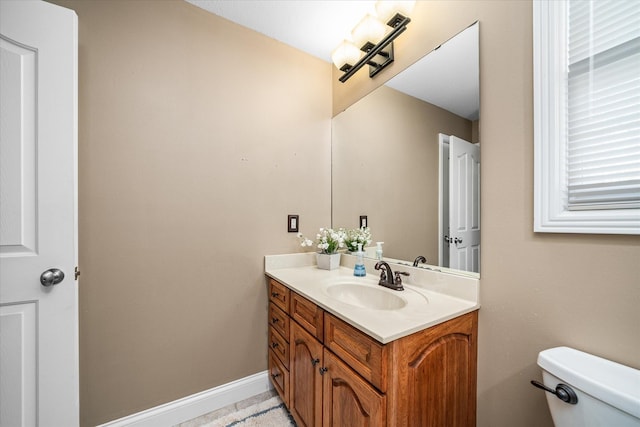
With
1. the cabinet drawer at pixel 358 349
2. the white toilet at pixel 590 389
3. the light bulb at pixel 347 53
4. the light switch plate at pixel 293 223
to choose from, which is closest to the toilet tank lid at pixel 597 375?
the white toilet at pixel 590 389

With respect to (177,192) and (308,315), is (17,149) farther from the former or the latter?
(308,315)

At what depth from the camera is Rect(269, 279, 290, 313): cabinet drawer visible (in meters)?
1.41

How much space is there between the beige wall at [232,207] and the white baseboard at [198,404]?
43 millimetres

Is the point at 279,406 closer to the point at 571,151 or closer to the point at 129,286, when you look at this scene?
the point at 129,286

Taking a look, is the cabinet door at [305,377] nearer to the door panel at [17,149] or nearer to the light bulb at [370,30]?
the door panel at [17,149]

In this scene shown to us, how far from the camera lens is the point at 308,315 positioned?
46.0 inches

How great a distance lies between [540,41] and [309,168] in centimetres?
133

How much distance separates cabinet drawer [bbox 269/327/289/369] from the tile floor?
12.1 inches

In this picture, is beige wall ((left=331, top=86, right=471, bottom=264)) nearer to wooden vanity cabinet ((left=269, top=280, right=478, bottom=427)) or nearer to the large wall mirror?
the large wall mirror

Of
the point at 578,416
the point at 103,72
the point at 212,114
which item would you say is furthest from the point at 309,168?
the point at 578,416

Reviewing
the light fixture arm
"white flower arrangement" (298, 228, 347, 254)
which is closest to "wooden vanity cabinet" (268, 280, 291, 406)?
"white flower arrangement" (298, 228, 347, 254)

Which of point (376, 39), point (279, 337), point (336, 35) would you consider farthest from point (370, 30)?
point (279, 337)

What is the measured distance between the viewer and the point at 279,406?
1.51 metres

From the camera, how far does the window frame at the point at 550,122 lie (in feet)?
2.69
